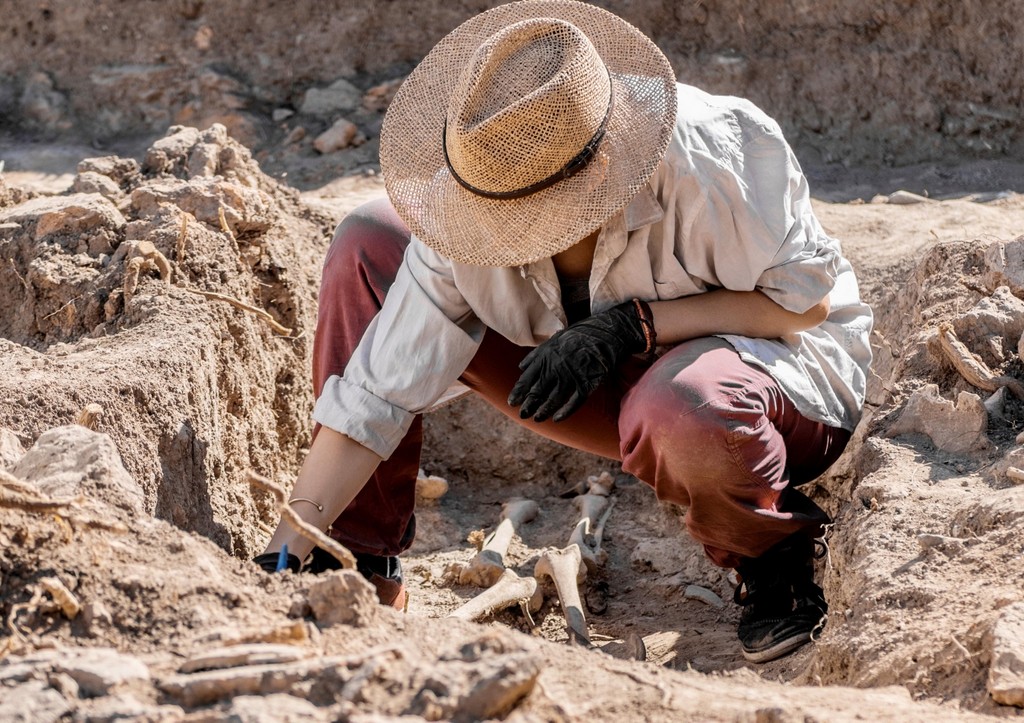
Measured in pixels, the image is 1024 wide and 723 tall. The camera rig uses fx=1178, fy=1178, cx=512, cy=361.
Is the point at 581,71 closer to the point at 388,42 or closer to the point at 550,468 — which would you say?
the point at 550,468

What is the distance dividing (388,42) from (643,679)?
531 centimetres

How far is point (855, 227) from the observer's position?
4.73 metres

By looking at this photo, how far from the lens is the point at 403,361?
8.82ft

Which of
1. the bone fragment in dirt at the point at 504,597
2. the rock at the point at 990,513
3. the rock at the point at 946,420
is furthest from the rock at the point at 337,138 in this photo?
the rock at the point at 990,513

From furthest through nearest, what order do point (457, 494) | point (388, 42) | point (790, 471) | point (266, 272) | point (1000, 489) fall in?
point (388, 42), point (457, 494), point (266, 272), point (790, 471), point (1000, 489)

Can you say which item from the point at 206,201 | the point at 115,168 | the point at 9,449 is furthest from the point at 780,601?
the point at 115,168

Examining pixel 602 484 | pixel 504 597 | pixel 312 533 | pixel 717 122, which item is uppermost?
pixel 717 122

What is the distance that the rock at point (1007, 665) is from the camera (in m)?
1.98

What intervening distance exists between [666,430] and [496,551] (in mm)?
1257

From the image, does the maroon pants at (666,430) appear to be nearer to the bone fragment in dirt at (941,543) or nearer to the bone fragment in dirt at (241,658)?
the bone fragment in dirt at (941,543)

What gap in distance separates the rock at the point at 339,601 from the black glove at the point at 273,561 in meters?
0.54

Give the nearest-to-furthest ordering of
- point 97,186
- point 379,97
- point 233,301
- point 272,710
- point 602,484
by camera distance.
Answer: point 272,710, point 233,301, point 97,186, point 602,484, point 379,97

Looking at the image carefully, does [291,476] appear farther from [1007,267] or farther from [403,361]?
[1007,267]

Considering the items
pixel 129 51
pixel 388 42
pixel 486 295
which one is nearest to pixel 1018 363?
pixel 486 295
